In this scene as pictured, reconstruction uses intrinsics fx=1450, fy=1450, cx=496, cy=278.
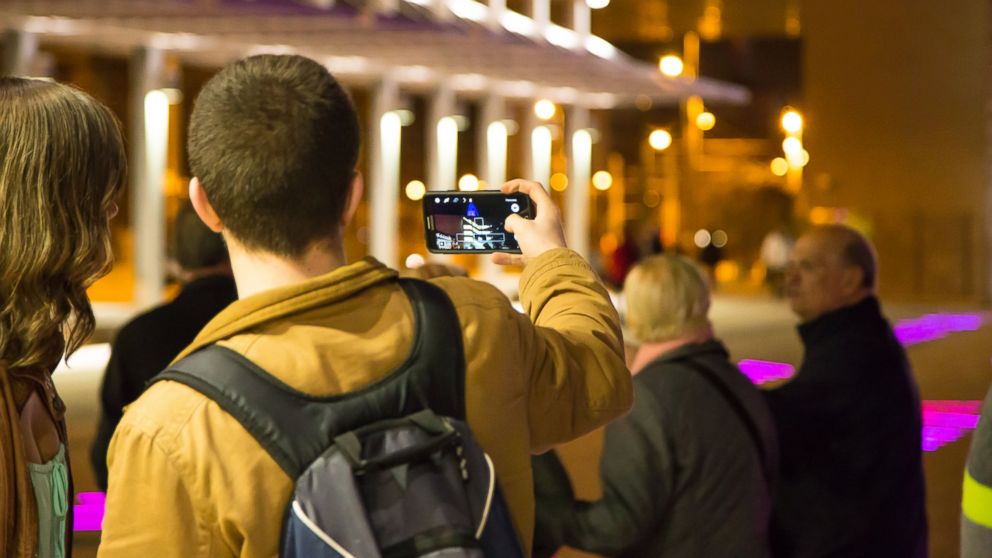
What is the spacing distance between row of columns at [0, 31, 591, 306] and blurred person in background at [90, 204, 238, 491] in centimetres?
1560

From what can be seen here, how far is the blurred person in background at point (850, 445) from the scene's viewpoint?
4.68m

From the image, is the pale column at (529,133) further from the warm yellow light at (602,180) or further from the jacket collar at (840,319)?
the jacket collar at (840,319)

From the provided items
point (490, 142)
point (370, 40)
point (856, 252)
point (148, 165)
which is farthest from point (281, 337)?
point (490, 142)

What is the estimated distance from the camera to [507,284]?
1356 inches

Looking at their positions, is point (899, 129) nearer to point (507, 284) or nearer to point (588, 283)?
point (507, 284)

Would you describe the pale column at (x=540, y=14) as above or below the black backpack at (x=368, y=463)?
above

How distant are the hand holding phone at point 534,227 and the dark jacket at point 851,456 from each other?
2.35 m

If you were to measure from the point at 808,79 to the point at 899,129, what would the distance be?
112 inches

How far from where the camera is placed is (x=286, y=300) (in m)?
1.99

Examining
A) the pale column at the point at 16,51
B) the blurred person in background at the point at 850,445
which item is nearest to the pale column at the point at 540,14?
the pale column at the point at 16,51

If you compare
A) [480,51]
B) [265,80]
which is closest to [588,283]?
[265,80]

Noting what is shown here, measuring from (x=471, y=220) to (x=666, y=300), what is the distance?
1.74m

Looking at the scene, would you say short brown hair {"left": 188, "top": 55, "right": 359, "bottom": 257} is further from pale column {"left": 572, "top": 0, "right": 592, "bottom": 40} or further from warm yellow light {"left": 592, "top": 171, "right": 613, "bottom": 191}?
warm yellow light {"left": 592, "top": 171, "right": 613, "bottom": 191}

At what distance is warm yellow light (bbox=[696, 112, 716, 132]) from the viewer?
51000mm
